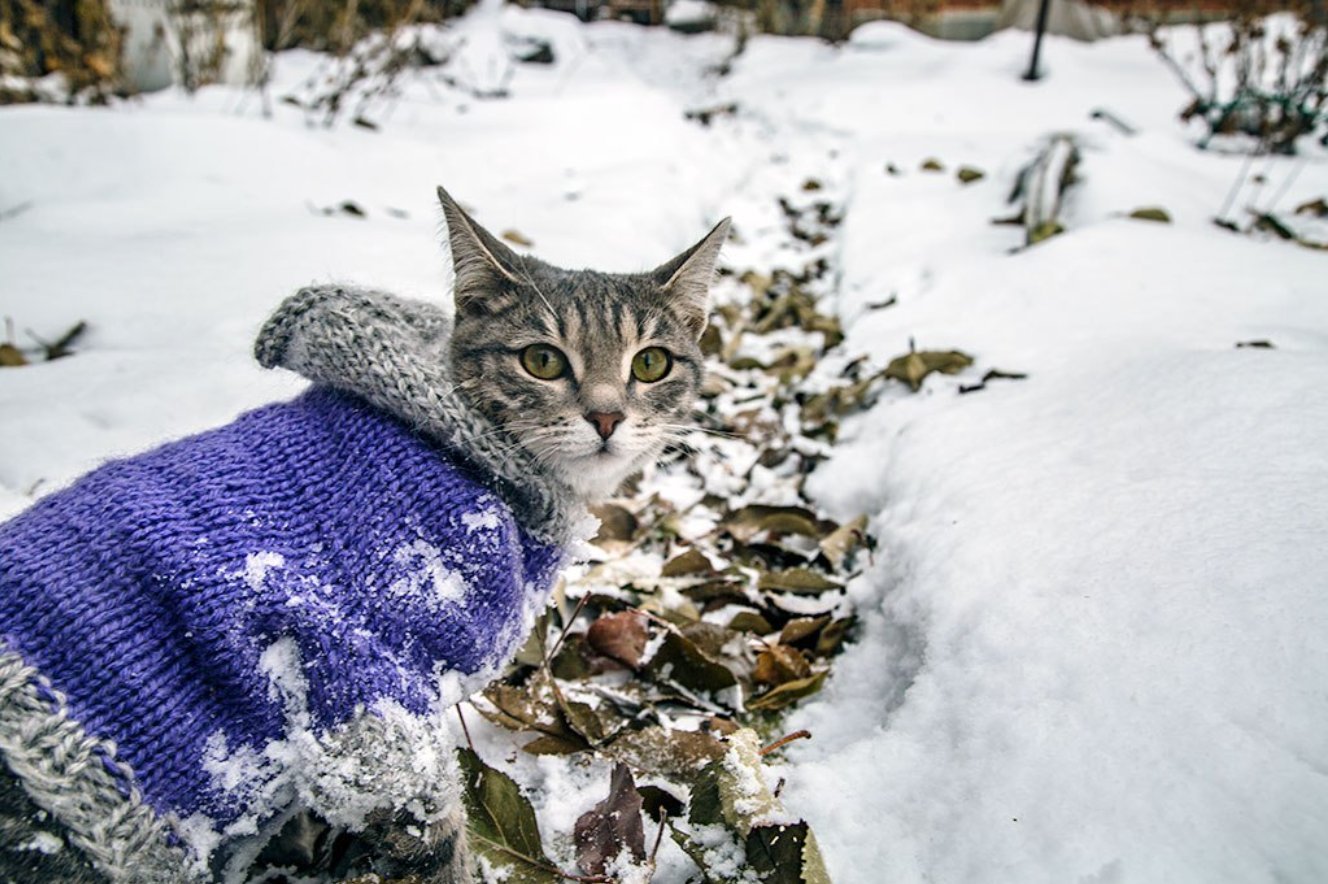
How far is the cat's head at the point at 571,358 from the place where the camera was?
124cm

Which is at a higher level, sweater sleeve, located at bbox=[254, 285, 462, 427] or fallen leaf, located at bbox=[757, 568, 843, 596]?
sweater sleeve, located at bbox=[254, 285, 462, 427]

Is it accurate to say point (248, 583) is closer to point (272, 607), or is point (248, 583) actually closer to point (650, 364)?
point (272, 607)

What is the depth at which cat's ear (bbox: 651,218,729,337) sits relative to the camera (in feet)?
4.77

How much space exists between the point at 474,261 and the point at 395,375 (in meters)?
0.33

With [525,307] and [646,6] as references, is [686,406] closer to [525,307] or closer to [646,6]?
[525,307]

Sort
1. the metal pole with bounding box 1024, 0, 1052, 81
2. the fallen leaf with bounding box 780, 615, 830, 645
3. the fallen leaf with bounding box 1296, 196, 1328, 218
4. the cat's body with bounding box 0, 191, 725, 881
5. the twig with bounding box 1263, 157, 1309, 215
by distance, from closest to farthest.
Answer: the cat's body with bounding box 0, 191, 725, 881 < the fallen leaf with bounding box 780, 615, 830, 645 < the fallen leaf with bounding box 1296, 196, 1328, 218 < the twig with bounding box 1263, 157, 1309, 215 < the metal pole with bounding box 1024, 0, 1052, 81

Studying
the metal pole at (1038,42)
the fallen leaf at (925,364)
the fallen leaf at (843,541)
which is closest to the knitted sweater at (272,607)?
the fallen leaf at (843,541)

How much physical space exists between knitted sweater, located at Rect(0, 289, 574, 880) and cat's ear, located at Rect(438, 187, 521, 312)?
0.23 metres

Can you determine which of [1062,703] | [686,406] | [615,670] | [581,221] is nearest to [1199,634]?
[1062,703]

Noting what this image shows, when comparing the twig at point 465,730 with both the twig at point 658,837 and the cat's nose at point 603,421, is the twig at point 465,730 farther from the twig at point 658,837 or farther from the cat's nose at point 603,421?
the cat's nose at point 603,421

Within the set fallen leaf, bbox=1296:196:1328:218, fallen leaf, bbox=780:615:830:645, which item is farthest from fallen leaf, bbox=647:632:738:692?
fallen leaf, bbox=1296:196:1328:218

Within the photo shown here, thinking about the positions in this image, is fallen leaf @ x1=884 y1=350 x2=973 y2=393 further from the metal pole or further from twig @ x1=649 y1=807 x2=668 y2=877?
the metal pole

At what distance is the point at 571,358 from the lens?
1.31 m

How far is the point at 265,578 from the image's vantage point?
3.11 ft
